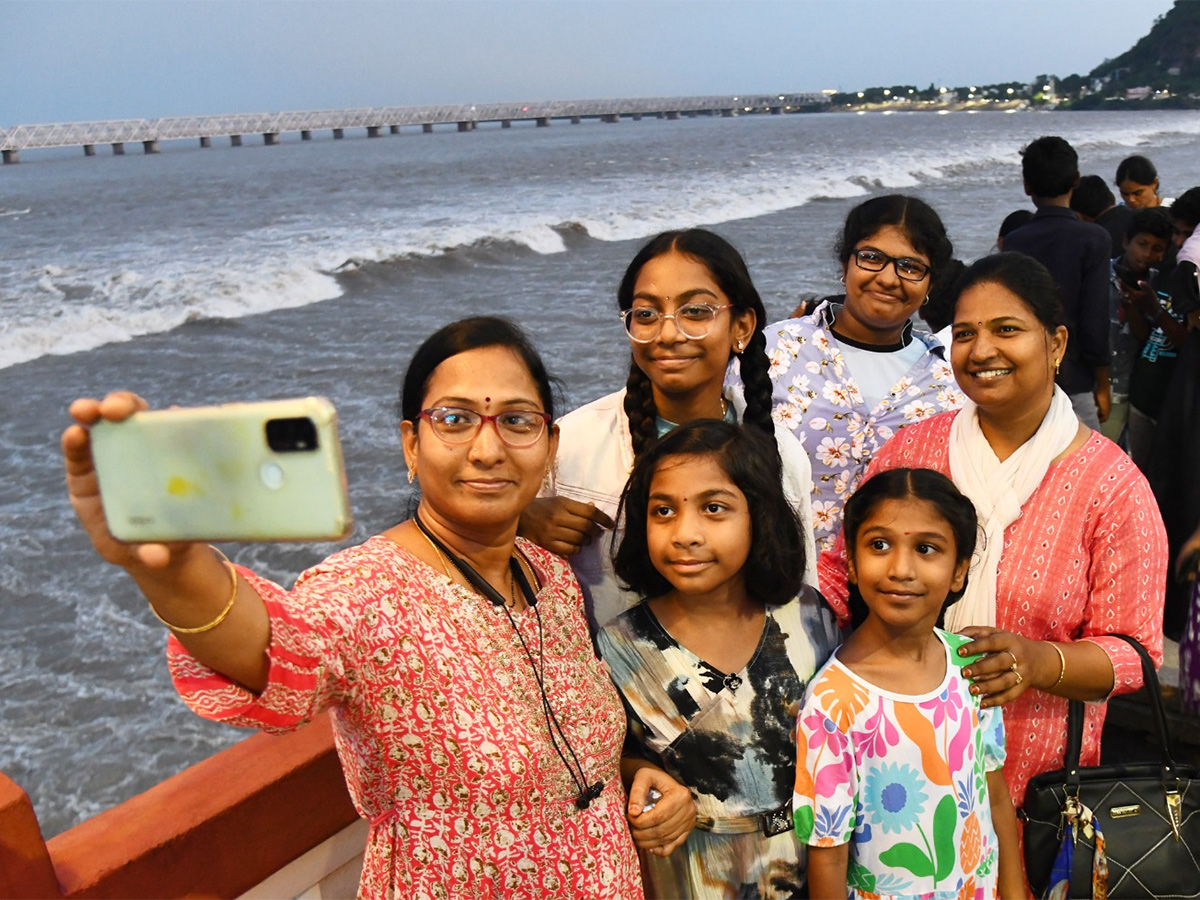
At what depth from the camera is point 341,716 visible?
4.88 ft

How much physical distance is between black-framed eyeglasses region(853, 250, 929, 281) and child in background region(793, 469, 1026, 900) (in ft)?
3.40

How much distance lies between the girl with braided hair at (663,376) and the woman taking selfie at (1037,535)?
385 millimetres

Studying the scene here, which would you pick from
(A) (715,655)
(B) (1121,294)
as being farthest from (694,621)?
(B) (1121,294)

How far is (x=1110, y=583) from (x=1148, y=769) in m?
0.39

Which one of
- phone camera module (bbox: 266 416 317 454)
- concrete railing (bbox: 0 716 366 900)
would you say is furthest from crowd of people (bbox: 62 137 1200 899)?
concrete railing (bbox: 0 716 366 900)

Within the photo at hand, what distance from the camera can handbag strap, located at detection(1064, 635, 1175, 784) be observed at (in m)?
2.00

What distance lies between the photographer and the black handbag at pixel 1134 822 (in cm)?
Answer: 201

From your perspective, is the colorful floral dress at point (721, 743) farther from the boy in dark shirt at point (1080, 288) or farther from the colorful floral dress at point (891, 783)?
the boy in dark shirt at point (1080, 288)

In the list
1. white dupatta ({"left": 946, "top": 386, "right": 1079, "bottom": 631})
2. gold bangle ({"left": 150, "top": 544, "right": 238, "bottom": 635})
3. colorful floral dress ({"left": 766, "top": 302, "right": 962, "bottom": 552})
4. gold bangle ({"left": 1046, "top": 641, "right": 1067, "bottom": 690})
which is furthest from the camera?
colorful floral dress ({"left": 766, "top": 302, "right": 962, "bottom": 552})

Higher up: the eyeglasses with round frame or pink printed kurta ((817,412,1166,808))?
the eyeglasses with round frame

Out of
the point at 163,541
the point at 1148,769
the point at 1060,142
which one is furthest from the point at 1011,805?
the point at 1060,142

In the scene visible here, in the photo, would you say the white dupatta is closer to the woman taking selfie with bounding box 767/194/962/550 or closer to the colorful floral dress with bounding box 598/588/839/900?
the colorful floral dress with bounding box 598/588/839/900

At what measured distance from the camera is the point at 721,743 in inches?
73.2

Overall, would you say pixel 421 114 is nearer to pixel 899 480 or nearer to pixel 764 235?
pixel 764 235
